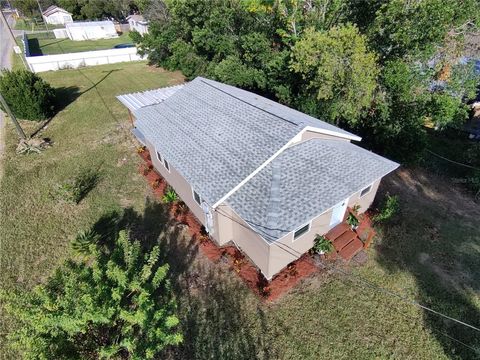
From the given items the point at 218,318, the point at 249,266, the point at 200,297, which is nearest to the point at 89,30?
the point at 249,266

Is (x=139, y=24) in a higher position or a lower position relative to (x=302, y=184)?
higher

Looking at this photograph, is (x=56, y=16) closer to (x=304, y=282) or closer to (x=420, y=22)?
(x=420, y=22)

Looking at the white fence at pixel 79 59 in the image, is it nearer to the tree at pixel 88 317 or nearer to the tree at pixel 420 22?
the tree at pixel 420 22

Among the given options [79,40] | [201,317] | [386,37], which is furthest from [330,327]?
[79,40]

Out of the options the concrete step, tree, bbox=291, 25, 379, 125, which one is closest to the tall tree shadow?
the concrete step

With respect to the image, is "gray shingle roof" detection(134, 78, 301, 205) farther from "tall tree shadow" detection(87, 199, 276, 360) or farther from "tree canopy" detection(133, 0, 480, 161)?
"tree canopy" detection(133, 0, 480, 161)

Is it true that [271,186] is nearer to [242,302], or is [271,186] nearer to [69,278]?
[242,302]

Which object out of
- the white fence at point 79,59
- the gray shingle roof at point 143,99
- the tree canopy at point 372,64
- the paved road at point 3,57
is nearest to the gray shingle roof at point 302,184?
the tree canopy at point 372,64
